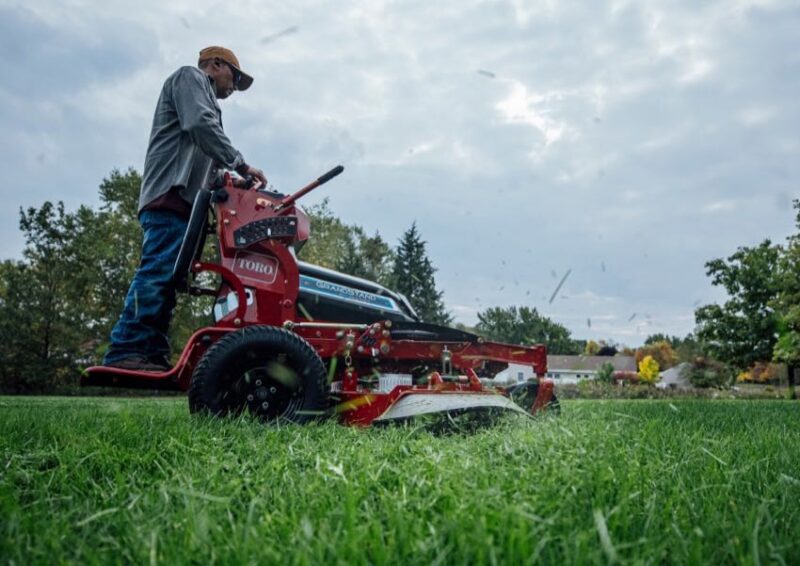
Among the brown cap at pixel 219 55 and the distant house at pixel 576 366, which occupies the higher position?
the brown cap at pixel 219 55

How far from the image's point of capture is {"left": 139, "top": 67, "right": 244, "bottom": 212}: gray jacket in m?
4.09

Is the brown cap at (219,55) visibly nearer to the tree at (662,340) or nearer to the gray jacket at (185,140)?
the gray jacket at (185,140)

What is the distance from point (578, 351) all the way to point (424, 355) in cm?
10247

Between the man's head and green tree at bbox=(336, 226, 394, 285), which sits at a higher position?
green tree at bbox=(336, 226, 394, 285)

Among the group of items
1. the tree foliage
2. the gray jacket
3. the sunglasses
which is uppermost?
the tree foliage

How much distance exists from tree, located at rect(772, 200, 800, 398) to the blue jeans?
3260 centimetres

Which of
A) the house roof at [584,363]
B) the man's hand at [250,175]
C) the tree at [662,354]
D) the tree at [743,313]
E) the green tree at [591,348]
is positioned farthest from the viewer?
the green tree at [591,348]

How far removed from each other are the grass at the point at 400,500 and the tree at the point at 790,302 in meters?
32.6

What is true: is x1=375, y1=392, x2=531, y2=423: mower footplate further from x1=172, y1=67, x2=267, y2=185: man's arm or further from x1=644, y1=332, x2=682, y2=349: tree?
x1=644, y1=332, x2=682, y2=349: tree

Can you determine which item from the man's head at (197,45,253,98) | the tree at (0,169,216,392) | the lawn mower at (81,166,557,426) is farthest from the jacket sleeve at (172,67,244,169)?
the tree at (0,169,216,392)

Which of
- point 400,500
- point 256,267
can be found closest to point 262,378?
point 256,267

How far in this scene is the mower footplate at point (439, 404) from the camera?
354 centimetres

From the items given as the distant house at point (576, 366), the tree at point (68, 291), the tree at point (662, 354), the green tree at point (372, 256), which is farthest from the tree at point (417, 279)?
the tree at point (662, 354)

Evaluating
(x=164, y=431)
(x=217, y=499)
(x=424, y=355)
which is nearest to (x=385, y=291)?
(x=424, y=355)
